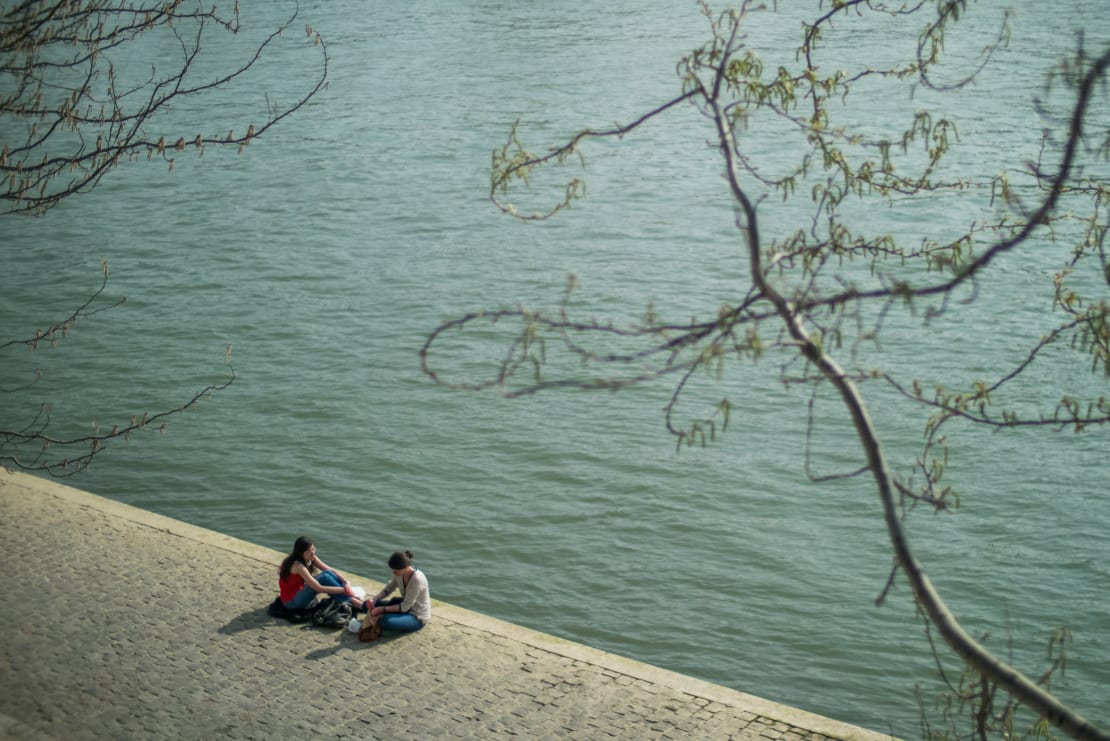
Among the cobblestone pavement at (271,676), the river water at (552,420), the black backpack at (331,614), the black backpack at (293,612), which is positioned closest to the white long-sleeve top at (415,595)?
the cobblestone pavement at (271,676)

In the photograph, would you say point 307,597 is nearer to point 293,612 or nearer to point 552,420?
point 293,612

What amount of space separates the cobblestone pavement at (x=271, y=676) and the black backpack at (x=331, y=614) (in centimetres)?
8

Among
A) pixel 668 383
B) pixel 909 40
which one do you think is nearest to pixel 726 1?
pixel 909 40

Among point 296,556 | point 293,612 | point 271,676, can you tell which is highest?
point 296,556

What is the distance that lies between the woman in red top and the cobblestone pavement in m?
0.25

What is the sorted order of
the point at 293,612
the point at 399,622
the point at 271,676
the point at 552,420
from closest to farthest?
the point at 271,676, the point at 399,622, the point at 293,612, the point at 552,420

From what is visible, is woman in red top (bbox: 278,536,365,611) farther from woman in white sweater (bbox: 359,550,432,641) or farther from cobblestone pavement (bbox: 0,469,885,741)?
woman in white sweater (bbox: 359,550,432,641)

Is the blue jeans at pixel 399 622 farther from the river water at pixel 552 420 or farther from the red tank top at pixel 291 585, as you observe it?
the river water at pixel 552 420

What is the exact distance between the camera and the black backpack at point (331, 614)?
11.7m

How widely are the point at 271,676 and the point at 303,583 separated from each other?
115cm

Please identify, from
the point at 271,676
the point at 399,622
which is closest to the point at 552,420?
the point at 399,622

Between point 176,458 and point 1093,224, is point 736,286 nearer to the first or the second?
Result: point 176,458

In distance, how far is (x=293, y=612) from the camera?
38.7ft

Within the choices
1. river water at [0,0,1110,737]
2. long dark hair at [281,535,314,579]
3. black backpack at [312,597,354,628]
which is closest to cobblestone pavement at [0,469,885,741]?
black backpack at [312,597,354,628]
